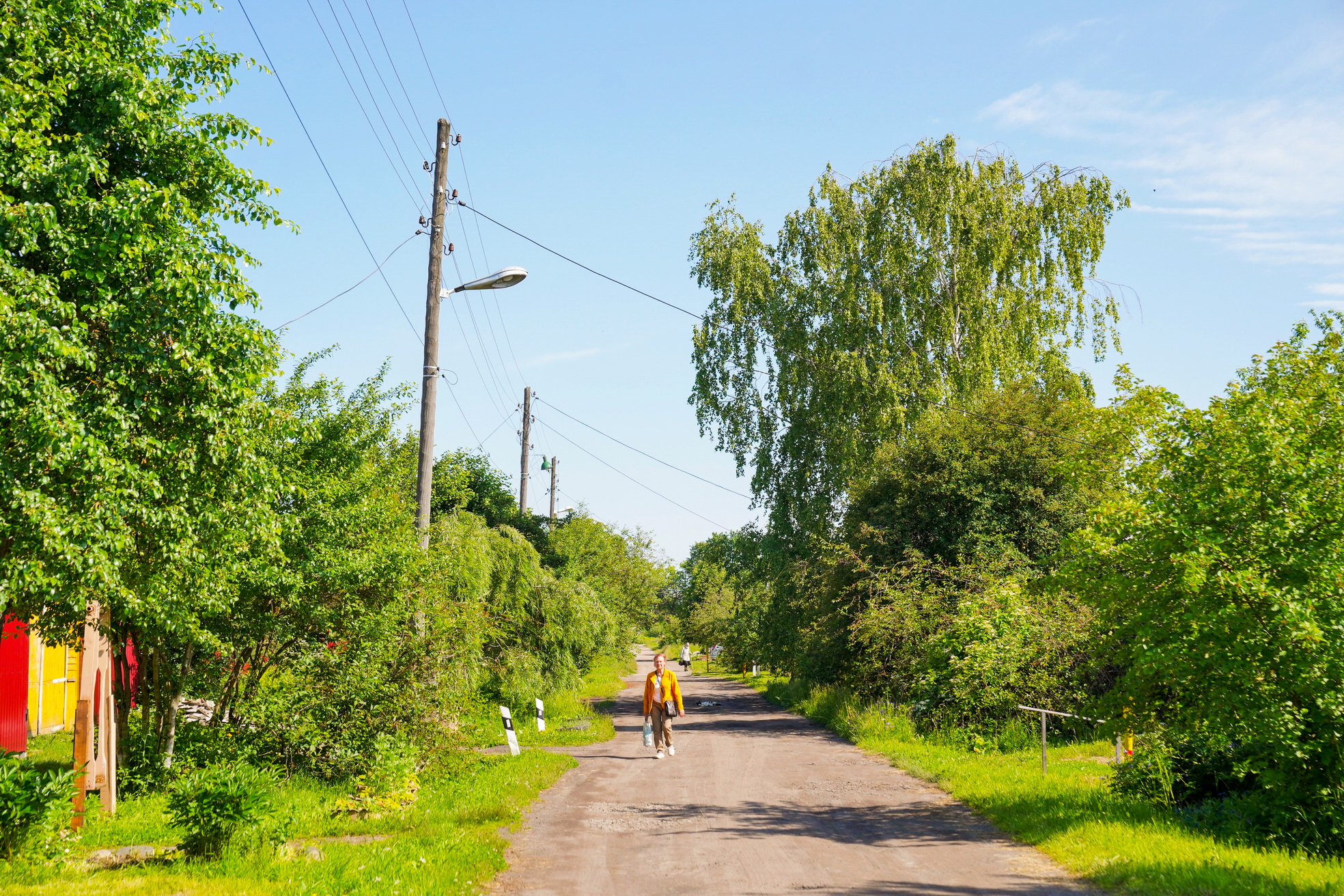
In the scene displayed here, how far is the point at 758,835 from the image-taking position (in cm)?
1046

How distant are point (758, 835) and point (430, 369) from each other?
819cm

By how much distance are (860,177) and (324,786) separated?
2388 centimetres

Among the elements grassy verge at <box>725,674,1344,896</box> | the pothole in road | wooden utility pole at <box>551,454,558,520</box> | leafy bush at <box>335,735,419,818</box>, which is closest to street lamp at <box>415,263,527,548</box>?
leafy bush at <box>335,735,419,818</box>

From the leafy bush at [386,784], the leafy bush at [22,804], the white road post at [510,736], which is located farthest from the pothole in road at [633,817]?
the leafy bush at [22,804]

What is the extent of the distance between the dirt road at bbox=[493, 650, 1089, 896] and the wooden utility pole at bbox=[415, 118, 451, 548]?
4.43 m

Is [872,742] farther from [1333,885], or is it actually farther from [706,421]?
[706,421]

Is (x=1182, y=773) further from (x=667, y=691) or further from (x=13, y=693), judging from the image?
(x=13, y=693)

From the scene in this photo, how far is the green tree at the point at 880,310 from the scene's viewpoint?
92.1 ft

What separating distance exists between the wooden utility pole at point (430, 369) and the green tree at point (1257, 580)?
8.92 metres

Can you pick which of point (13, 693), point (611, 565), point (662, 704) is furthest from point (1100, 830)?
point (611, 565)

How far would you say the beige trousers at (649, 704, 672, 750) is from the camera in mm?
17562

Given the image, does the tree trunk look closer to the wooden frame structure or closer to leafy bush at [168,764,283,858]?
the wooden frame structure

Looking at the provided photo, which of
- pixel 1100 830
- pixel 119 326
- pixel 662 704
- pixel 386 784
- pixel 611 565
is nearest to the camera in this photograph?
pixel 119 326

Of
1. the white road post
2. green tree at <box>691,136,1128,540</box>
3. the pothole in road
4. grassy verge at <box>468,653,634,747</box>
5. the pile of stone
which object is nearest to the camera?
the pothole in road
